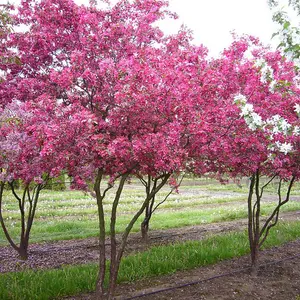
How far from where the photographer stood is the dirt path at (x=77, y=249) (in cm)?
711

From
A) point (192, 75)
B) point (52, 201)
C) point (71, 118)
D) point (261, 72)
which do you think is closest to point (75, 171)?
point (71, 118)

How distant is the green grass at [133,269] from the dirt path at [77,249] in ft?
3.51

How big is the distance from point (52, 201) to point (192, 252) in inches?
447

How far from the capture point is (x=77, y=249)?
27.0ft

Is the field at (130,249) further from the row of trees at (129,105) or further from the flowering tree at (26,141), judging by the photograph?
the flowering tree at (26,141)

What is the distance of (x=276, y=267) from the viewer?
22.5 ft

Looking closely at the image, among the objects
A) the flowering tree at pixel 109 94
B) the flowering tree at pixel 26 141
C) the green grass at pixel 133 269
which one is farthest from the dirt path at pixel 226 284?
the flowering tree at pixel 26 141

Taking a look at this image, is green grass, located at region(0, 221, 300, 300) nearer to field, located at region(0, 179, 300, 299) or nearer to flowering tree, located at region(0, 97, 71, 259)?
field, located at region(0, 179, 300, 299)

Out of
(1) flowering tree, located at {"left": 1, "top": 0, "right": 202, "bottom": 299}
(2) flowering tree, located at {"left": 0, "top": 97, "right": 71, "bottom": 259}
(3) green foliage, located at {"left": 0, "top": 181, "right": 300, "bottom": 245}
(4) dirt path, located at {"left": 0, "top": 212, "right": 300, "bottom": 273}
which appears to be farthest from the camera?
(3) green foliage, located at {"left": 0, "top": 181, "right": 300, "bottom": 245}

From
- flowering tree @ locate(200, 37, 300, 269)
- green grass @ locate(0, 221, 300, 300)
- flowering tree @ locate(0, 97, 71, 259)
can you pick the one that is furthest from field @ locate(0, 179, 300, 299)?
flowering tree @ locate(200, 37, 300, 269)

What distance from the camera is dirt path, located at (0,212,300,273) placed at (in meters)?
7.11

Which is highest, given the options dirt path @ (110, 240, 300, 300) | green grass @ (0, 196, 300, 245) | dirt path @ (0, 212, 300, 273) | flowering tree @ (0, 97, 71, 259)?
flowering tree @ (0, 97, 71, 259)

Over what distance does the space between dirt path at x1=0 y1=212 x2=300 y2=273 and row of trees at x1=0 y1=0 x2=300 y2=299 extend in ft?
8.53

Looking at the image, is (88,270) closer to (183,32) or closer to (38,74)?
(38,74)
